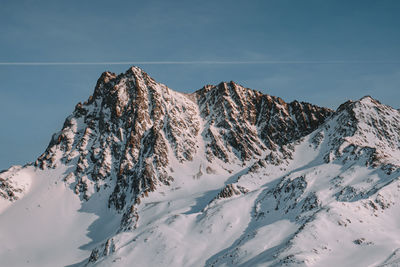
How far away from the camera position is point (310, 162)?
191 metres

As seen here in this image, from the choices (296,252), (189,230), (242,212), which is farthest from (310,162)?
(296,252)

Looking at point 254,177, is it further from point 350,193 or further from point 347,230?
point 347,230

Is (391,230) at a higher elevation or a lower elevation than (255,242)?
lower

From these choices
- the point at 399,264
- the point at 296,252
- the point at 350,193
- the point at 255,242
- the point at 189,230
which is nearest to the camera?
the point at 399,264

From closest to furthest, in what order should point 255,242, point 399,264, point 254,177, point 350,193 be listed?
point 399,264 < point 255,242 < point 350,193 < point 254,177

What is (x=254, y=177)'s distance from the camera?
18688cm

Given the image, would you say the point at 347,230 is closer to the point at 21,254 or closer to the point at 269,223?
the point at 269,223

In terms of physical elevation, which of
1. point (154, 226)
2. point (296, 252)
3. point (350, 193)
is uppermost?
point (154, 226)

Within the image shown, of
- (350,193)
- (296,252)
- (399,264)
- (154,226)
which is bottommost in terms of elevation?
(399,264)

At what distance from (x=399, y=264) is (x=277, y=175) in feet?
296

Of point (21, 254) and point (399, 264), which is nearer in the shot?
point (399, 264)

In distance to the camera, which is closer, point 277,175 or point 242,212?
point 242,212

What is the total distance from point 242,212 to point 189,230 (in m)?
18.7

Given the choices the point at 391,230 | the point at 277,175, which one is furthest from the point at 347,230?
the point at 277,175
